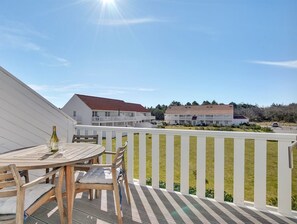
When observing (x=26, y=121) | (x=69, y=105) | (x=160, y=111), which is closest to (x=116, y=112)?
(x=69, y=105)

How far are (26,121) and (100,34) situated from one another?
3263 millimetres

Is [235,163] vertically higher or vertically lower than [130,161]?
higher

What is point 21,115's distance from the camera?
295 cm

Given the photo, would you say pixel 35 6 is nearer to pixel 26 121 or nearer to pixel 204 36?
pixel 26 121

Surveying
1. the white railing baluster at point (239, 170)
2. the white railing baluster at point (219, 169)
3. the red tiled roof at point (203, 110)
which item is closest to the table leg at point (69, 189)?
the white railing baluster at point (219, 169)

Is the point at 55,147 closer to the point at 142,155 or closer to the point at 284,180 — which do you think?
the point at 142,155

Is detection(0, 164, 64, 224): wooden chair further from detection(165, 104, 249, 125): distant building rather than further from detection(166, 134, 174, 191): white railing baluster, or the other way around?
detection(165, 104, 249, 125): distant building

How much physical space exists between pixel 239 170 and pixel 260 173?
220mm

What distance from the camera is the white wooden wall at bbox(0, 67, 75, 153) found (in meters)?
2.70

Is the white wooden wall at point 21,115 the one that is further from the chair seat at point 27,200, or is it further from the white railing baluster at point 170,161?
the white railing baluster at point 170,161

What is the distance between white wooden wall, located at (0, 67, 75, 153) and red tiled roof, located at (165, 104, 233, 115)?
34.3 metres

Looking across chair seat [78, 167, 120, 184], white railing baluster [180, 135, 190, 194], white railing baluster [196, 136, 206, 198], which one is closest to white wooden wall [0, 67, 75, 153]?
chair seat [78, 167, 120, 184]

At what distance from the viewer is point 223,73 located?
1200 centimetres

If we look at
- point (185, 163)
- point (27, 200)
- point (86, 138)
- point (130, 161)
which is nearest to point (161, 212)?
point (185, 163)
